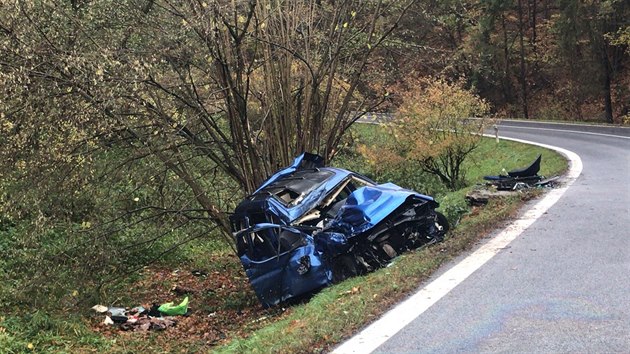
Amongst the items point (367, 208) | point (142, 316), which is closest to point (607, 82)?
point (367, 208)

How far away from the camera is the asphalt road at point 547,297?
155 inches

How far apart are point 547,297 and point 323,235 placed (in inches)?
116

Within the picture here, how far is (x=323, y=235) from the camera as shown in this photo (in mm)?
7043

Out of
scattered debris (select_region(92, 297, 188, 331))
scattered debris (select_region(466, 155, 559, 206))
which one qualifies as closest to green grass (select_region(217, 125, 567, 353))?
scattered debris (select_region(466, 155, 559, 206))

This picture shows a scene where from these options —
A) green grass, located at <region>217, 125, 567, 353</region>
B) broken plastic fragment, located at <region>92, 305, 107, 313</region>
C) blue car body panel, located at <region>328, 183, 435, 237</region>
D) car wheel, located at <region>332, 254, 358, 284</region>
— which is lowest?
broken plastic fragment, located at <region>92, 305, 107, 313</region>

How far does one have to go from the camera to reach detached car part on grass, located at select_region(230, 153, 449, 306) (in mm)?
7023

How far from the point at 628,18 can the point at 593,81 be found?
4025mm

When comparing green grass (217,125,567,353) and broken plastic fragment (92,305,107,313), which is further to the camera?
broken plastic fragment (92,305,107,313)

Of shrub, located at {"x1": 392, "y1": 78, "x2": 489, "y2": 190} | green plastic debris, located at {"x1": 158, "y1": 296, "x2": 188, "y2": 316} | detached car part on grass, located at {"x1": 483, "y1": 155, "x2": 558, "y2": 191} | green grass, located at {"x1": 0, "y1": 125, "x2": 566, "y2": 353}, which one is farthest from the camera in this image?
shrub, located at {"x1": 392, "y1": 78, "x2": 489, "y2": 190}

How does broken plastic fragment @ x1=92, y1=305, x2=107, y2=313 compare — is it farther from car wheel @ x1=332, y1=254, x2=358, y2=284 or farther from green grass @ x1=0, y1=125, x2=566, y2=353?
car wheel @ x1=332, y1=254, x2=358, y2=284

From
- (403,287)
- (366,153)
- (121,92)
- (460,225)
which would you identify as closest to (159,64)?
(121,92)

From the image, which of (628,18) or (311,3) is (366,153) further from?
(628,18)

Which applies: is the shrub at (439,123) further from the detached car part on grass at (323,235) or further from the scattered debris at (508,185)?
the detached car part on grass at (323,235)

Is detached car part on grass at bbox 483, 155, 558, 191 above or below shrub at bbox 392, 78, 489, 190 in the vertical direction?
below
